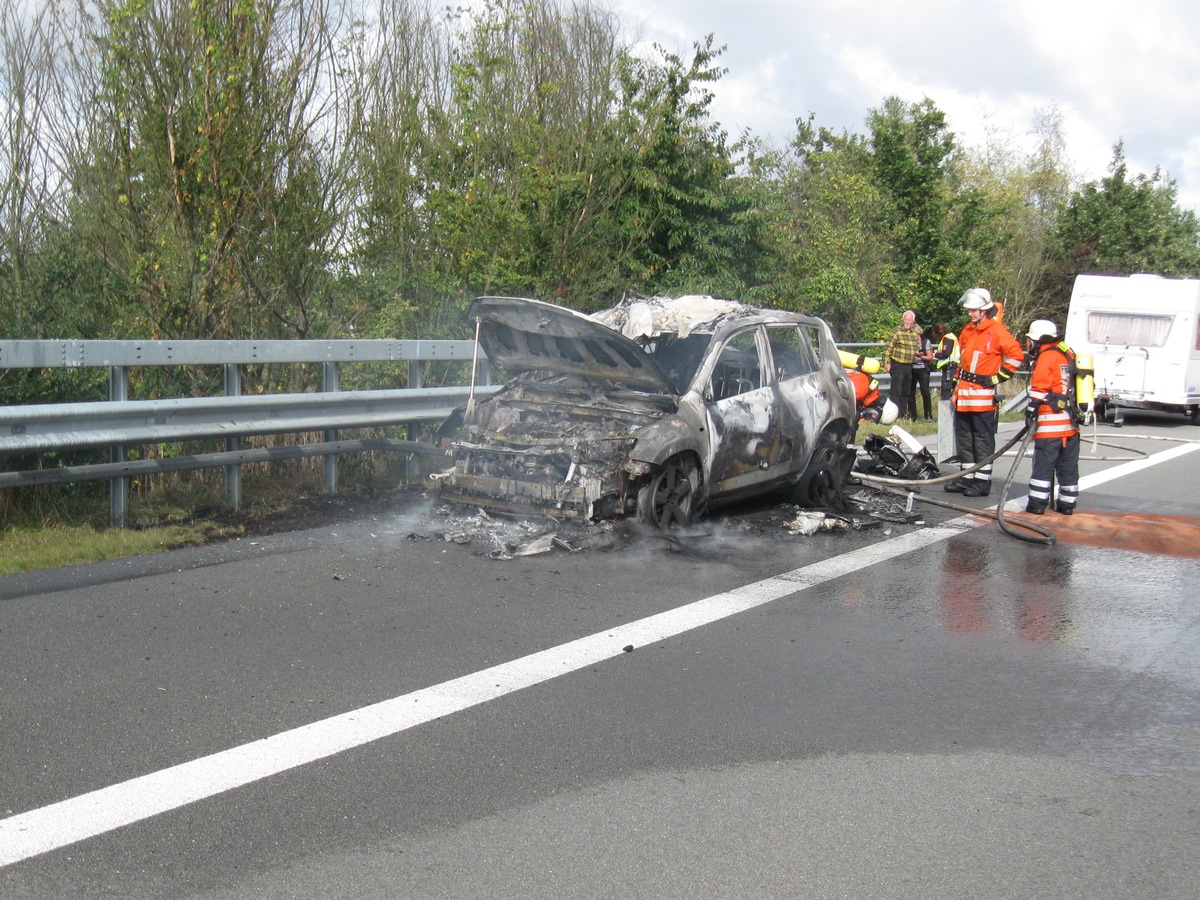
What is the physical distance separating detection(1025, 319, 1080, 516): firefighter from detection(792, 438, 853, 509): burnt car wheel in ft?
5.52

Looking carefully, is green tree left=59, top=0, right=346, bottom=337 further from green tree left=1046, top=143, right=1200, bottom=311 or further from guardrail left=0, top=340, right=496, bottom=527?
green tree left=1046, top=143, right=1200, bottom=311

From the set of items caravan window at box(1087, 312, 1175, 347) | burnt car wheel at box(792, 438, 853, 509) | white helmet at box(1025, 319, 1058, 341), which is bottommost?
burnt car wheel at box(792, 438, 853, 509)

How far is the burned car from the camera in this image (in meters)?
7.96

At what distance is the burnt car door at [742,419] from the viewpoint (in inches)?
336

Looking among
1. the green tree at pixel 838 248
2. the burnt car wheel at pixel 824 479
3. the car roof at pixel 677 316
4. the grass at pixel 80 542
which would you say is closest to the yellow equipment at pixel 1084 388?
the burnt car wheel at pixel 824 479

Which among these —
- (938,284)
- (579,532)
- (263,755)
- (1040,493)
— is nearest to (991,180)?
(938,284)

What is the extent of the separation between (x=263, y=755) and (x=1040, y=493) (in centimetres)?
771

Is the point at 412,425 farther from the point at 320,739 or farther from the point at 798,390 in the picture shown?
the point at 320,739

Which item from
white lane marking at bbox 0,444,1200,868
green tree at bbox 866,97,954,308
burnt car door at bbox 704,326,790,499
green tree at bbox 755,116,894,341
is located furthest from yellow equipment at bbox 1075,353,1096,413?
green tree at bbox 866,97,954,308

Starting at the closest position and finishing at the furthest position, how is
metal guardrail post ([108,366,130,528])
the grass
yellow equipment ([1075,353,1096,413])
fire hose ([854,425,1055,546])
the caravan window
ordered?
the grass → metal guardrail post ([108,366,130,528]) → fire hose ([854,425,1055,546]) → yellow equipment ([1075,353,1096,413]) → the caravan window

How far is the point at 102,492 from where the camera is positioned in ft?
27.7

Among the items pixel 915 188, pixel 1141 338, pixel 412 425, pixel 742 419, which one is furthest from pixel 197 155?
pixel 915 188

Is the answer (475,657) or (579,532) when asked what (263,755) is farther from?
(579,532)

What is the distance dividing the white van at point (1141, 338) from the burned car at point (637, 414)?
13.7 m
